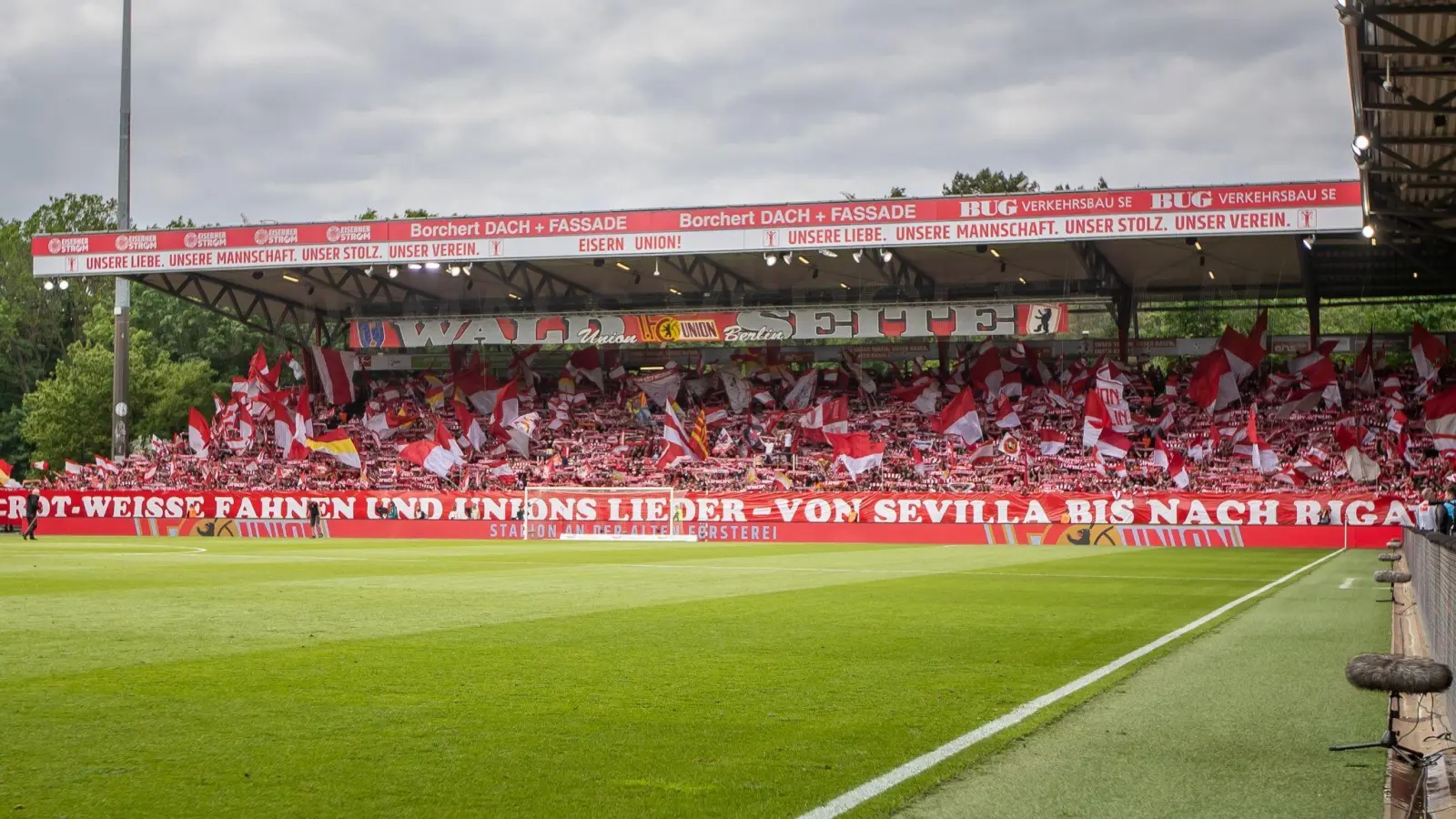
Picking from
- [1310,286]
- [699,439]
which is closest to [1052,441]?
[1310,286]

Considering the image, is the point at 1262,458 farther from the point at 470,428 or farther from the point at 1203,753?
the point at 1203,753

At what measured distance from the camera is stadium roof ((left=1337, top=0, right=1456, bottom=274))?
18.6 m

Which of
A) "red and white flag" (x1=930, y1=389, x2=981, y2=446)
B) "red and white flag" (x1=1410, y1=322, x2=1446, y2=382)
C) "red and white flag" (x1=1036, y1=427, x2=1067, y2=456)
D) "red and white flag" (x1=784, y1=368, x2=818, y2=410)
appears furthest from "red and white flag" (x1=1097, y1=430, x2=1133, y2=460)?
"red and white flag" (x1=784, y1=368, x2=818, y2=410)

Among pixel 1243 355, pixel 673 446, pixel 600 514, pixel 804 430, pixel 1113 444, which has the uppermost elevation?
pixel 1243 355

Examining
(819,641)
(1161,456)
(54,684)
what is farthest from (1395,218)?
(54,684)

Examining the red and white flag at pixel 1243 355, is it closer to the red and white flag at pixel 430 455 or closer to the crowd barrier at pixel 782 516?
the crowd barrier at pixel 782 516

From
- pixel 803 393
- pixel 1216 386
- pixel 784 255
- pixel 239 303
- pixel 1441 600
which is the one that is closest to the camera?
pixel 1441 600

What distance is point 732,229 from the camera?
1775 inches

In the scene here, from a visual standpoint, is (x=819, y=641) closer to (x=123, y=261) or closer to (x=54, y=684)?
(x=54, y=684)

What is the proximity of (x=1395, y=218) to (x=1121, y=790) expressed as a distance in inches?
1194

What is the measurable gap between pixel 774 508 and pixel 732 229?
934cm

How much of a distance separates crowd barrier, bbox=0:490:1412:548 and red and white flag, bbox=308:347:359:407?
34.8 ft

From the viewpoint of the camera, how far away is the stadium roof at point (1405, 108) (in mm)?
18594

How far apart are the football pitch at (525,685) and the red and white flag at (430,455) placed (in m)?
26.7
